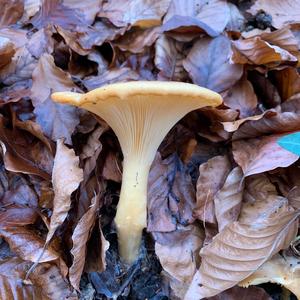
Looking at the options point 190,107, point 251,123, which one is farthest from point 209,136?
point 190,107

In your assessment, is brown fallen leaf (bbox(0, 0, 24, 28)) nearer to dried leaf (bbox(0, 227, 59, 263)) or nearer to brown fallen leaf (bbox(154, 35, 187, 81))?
brown fallen leaf (bbox(154, 35, 187, 81))

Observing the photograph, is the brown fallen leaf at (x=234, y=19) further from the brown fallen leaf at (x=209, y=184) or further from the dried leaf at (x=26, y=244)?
the dried leaf at (x=26, y=244)

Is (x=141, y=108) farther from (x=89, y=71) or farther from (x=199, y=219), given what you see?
(x=89, y=71)

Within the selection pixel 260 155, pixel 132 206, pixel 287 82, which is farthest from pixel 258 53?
pixel 132 206

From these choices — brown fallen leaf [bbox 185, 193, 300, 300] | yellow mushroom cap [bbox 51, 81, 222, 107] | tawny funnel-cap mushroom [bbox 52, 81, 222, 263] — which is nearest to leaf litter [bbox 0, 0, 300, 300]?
brown fallen leaf [bbox 185, 193, 300, 300]

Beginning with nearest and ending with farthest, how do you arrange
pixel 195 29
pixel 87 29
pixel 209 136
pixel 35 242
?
pixel 35 242, pixel 209 136, pixel 195 29, pixel 87 29

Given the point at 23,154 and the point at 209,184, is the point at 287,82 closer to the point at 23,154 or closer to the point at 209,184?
the point at 209,184
